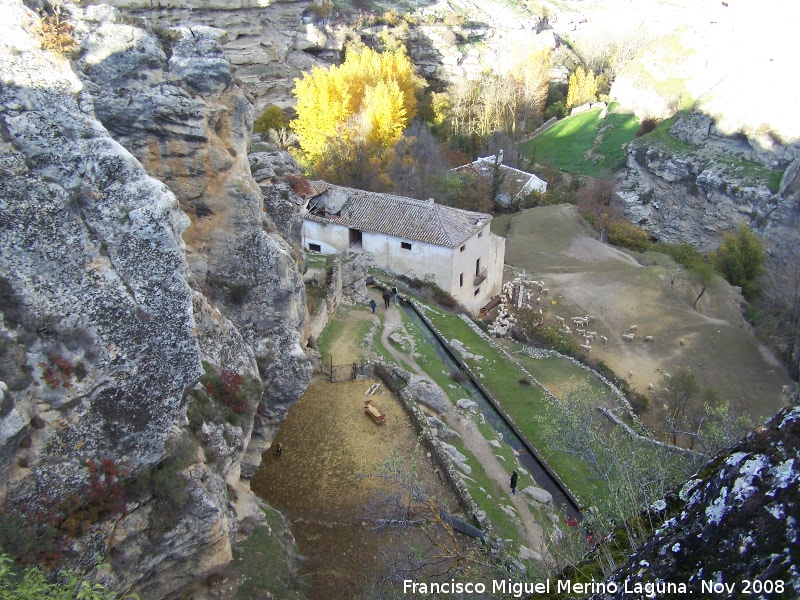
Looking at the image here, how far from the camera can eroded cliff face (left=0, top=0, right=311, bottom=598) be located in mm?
8938

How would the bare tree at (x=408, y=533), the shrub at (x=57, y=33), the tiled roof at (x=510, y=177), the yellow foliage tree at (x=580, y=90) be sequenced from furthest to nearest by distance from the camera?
1. the yellow foliage tree at (x=580, y=90)
2. the tiled roof at (x=510, y=177)
3. the bare tree at (x=408, y=533)
4. the shrub at (x=57, y=33)

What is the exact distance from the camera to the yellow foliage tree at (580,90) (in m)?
79.2

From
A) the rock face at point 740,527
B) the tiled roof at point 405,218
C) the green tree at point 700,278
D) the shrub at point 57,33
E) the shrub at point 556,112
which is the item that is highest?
the shrub at point 57,33

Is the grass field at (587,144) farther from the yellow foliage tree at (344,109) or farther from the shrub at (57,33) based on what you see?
the shrub at (57,33)

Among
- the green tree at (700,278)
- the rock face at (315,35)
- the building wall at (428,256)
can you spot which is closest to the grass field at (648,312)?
the green tree at (700,278)

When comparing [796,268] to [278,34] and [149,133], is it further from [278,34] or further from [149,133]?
[278,34]

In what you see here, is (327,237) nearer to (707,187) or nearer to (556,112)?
(707,187)

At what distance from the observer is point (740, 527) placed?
4660mm

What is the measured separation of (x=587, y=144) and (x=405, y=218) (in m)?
46.7

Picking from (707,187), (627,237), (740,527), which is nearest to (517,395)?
(740,527)

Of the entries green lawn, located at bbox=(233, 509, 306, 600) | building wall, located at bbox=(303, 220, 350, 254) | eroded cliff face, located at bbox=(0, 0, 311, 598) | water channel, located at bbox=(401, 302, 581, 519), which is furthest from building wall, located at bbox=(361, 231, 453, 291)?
green lawn, located at bbox=(233, 509, 306, 600)

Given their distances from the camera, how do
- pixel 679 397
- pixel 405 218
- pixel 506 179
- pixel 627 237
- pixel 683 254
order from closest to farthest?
pixel 679 397, pixel 405 218, pixel 683 254, pixel 627 237, pixel 506 179

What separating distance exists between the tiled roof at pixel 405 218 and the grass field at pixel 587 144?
3561 cm

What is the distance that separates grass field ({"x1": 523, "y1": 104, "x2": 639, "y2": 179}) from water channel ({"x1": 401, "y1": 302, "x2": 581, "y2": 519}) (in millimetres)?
43174
